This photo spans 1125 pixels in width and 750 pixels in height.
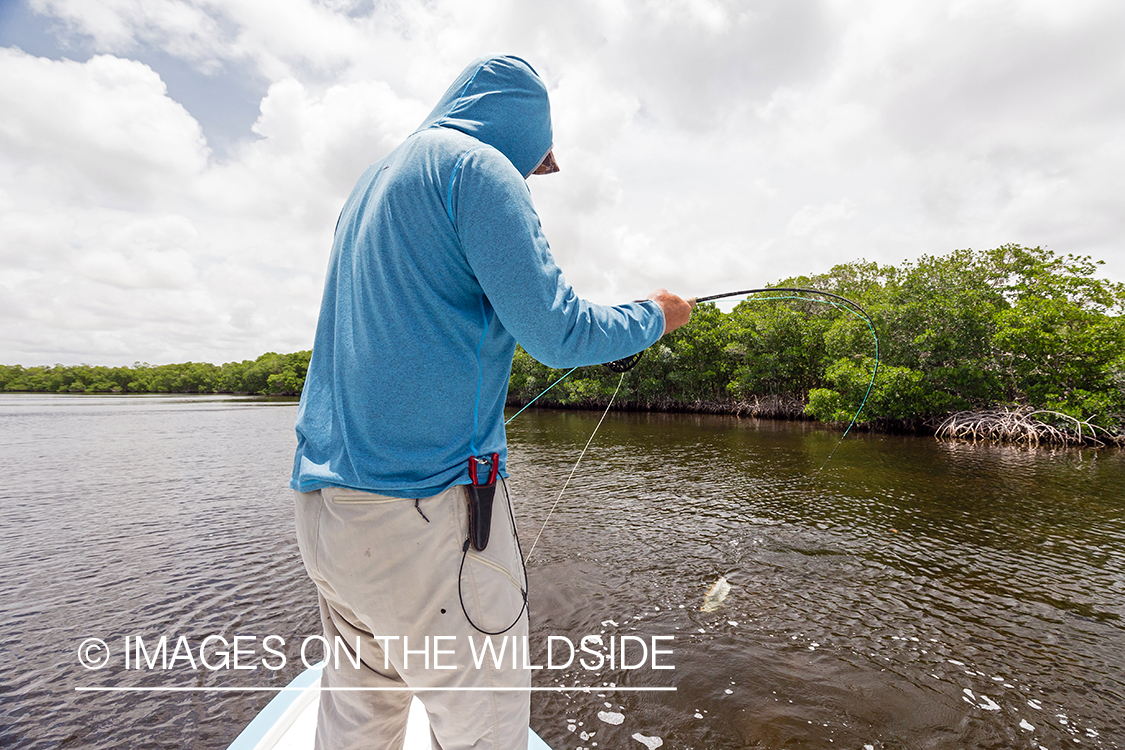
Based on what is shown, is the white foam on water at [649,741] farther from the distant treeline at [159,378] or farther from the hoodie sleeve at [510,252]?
the distant treeline at [159,378]

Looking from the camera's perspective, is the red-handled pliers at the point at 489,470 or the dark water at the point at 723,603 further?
the dark water at the point at 723,603

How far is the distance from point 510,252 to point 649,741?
5.01m

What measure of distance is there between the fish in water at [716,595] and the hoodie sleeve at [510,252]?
7.04m

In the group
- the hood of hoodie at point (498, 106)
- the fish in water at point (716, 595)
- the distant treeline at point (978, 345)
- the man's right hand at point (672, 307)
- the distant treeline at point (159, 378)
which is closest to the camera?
the hood of hoodie at point (498, 106)

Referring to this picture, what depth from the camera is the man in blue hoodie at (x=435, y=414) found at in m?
1.35

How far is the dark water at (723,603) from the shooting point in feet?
16.6

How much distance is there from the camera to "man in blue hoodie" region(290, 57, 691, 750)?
135cm

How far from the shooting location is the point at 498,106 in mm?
1609

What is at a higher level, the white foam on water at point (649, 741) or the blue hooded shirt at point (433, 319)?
the blue hooded shirt at point (433, 319)

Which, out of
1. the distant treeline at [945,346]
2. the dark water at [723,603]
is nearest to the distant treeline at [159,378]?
the distant treeline at [945,346]

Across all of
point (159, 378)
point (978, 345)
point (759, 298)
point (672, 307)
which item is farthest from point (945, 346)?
point (159, 378)

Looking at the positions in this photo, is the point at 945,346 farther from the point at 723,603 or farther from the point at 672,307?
the point at 672,307

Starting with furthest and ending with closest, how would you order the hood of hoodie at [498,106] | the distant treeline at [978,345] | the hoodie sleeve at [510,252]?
1. the distant treeline at [978,345]
2. the hood of hoodie at [498,106]
3. the hoodie sleeve at [510,252]

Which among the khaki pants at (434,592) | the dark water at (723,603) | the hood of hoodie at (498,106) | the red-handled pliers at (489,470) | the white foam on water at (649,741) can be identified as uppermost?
the hood of hoodie at (498,106)
